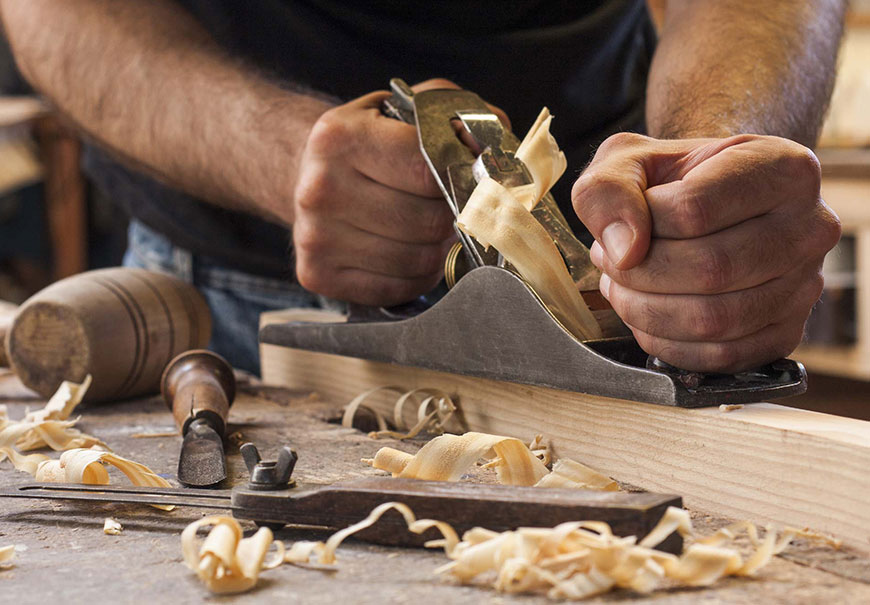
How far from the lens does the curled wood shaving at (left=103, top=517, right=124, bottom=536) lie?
715 millimetres

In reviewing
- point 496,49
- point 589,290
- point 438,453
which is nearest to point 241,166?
point 496,49

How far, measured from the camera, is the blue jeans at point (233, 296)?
5.56ft

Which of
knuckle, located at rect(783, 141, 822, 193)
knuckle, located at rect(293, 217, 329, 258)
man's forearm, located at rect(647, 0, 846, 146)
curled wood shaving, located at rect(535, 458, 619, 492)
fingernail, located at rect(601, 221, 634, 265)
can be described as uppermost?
man's forearm, located at rect(647, 0, 846, 146)

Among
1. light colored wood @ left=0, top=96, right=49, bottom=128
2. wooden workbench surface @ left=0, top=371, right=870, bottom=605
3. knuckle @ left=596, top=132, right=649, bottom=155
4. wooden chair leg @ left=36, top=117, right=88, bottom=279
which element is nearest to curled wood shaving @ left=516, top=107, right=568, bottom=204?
knuckle @ left=596, top=132, right=649, bottom=155

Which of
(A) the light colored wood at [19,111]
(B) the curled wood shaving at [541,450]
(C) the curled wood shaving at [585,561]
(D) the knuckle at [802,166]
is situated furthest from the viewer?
(A) the light colored wood at [19,111]

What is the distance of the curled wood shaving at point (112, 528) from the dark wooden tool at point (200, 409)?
9cm

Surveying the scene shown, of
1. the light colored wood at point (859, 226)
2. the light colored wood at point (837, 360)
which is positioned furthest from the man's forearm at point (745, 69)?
the light colored wood at point (837, 360)

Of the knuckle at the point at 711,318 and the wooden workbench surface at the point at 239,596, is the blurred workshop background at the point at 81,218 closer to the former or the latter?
the knuckle at the point at 711,318

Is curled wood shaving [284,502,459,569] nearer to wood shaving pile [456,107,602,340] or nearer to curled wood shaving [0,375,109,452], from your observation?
wood shaving pile [456,107,602,340]

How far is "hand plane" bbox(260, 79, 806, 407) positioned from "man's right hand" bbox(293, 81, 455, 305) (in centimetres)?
3

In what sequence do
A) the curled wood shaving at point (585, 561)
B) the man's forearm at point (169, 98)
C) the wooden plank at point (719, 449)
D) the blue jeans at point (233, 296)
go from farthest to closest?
the blue jeans at point (233, 296), the man's forearm at point (169, 98), the wooden plank at point (719, 449), the curled wood shaving at point (585, 561)

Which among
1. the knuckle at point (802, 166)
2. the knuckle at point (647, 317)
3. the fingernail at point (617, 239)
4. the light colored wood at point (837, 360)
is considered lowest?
the light colored wood at point (837, 360)

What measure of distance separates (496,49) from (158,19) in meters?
0.55

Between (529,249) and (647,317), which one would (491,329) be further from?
(647,317)
